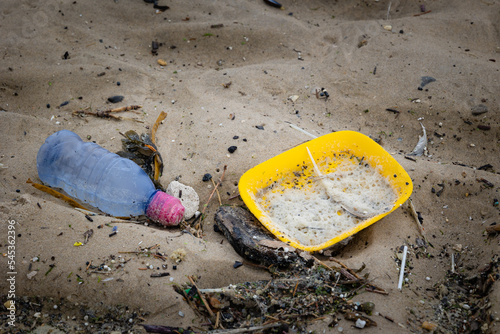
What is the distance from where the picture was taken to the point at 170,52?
4.92 metres

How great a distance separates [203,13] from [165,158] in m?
2.76

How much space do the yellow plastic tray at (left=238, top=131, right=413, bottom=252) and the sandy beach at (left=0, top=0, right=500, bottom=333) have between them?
0.22m

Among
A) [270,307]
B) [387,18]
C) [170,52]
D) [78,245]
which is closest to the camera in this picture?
[270,307]

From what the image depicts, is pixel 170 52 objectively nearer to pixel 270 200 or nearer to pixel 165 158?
pixel 165 158

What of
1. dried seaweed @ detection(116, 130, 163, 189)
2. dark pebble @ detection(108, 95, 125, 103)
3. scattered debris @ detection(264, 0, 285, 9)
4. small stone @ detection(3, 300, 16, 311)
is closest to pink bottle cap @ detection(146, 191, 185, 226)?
dried seaweed @ detection(116, 130, 163, 189)

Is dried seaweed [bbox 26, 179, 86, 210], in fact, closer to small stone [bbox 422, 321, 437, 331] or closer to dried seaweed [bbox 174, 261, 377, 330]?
dried seaweed [bbox 174, 261, 377, 330]

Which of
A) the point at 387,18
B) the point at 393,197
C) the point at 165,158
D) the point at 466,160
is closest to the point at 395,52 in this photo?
the point at 387,18

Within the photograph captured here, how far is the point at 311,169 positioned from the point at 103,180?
1.92 meters

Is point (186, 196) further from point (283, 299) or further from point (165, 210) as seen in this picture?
point (283, 299)

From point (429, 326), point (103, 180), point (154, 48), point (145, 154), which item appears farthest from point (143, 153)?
point (429, 326)

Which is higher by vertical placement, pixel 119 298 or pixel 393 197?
pixel 393 197

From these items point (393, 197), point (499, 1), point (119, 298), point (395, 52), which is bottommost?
point (119, 298)

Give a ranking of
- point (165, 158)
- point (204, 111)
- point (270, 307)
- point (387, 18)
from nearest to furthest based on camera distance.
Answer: point (270, 307)
point (165, 158)
point (204, 111)
point (387, 18)

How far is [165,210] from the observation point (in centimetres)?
289
